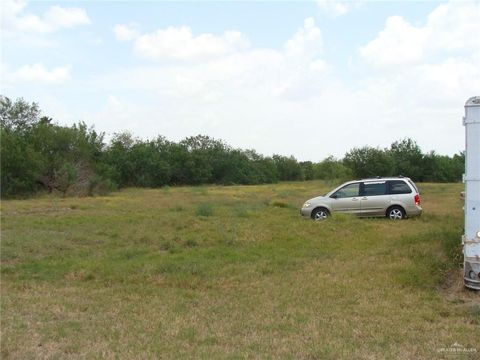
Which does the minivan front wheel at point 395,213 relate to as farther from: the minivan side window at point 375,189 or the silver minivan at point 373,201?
the minivan side window at point 375,189

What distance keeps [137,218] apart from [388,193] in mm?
9101

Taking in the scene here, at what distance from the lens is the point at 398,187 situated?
17125 millimetres

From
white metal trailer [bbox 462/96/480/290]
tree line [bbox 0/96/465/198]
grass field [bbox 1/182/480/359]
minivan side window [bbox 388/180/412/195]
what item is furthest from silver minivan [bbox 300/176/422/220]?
tree line [bbox 0/96/465/198]

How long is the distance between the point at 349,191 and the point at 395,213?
1.70 meters

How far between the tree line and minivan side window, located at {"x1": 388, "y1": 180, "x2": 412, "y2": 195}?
103 feet

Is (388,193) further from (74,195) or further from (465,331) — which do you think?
(74,195)

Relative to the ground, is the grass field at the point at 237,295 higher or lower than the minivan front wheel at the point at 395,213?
lower

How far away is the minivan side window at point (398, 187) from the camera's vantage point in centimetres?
1703

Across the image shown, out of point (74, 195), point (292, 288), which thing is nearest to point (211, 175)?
point (74, 195)

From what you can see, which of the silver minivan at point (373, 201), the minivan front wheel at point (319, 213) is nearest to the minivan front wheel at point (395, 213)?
the silver minivan at point (373, 201)

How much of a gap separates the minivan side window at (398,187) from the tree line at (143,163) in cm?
3138

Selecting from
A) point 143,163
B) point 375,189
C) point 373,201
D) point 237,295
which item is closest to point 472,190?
point 237,295

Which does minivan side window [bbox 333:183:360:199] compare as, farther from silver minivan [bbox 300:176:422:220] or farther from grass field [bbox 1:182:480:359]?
grass field [bbox 1:182:480:359]

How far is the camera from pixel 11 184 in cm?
3950
